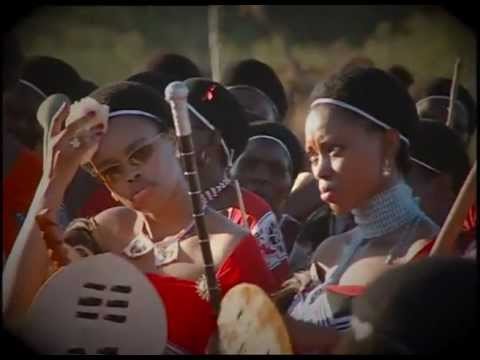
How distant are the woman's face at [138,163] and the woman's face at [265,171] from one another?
35 centimetres

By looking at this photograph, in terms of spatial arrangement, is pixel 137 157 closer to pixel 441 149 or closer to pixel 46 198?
pixel 46 198

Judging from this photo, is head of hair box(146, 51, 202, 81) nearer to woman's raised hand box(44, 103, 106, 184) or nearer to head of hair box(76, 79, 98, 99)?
head of hair box(76, 79, 98, 99)

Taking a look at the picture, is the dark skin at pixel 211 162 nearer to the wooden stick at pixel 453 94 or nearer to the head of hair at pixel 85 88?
the head of hair at pixel 85 88

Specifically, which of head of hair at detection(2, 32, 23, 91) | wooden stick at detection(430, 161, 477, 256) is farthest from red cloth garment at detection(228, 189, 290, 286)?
head of hair at detection(2, 32, 23, 91)

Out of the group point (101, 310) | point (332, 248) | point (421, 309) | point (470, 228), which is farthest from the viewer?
point (101, 310)

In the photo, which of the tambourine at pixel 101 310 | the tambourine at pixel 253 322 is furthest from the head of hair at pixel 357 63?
the tambourine at pixel 101 310

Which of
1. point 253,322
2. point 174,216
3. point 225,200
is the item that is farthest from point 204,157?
point 253,322

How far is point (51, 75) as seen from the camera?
8.09 metres

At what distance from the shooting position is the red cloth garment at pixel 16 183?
26.7 feet

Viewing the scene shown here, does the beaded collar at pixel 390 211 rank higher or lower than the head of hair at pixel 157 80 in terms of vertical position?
lower

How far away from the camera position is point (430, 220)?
7.65 m

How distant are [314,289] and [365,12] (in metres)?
1.47

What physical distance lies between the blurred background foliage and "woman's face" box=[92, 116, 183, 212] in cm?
32

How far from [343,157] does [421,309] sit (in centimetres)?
87
